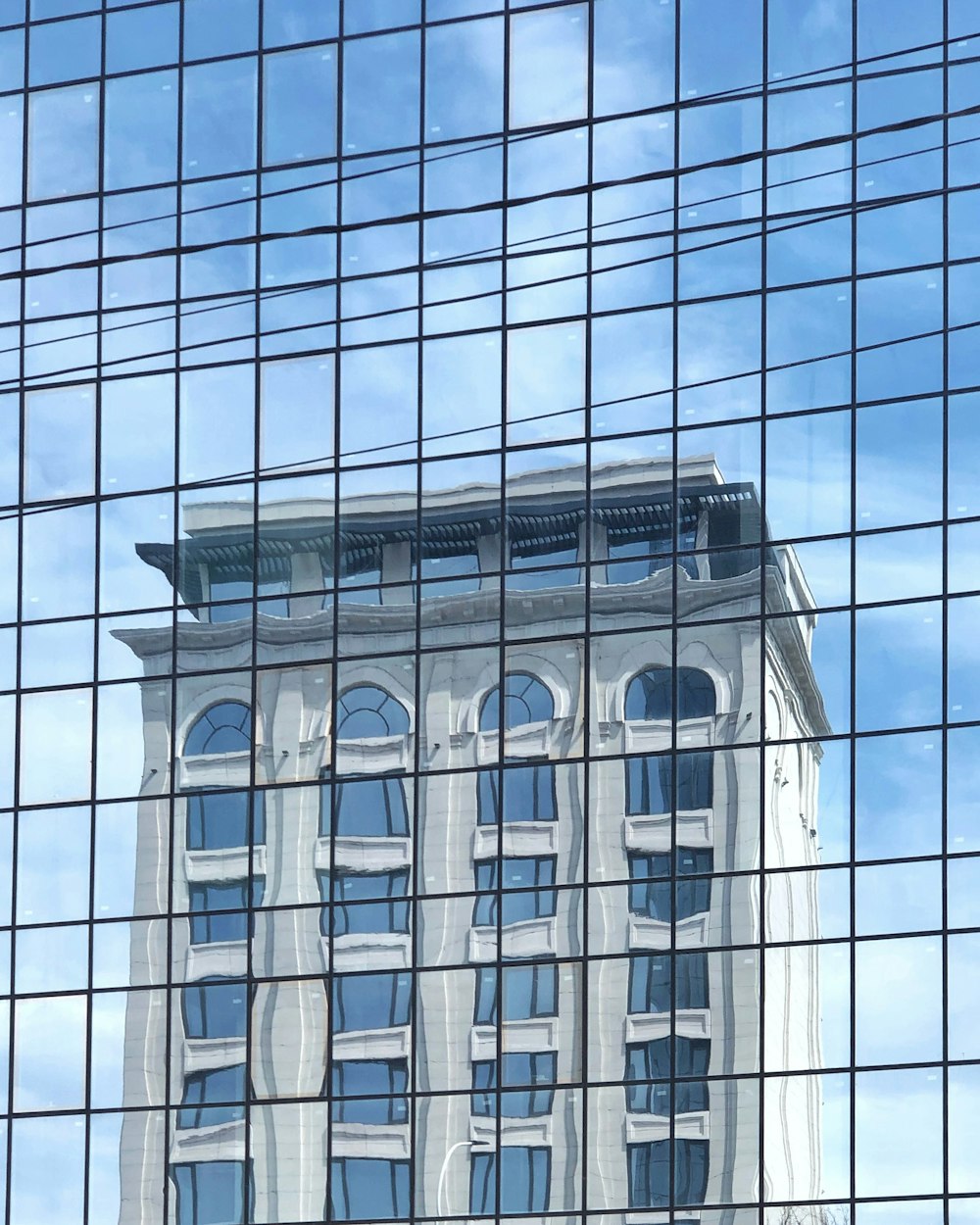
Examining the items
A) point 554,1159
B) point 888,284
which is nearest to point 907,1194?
point 554,1159

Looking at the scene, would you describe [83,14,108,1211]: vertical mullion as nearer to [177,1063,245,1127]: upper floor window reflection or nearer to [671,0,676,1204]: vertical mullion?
[177,1063,245,1127]: upper floor window reflection

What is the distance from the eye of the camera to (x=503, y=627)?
1431 inches

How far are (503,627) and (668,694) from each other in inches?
119

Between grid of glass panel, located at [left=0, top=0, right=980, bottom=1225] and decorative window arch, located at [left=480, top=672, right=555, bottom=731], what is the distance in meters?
0.13

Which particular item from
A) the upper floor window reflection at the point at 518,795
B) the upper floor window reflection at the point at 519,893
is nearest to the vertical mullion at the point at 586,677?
the upper floor window reflection at the point at 519,893

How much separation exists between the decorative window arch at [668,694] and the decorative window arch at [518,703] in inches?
54.4

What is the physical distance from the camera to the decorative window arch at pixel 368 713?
3669 cm

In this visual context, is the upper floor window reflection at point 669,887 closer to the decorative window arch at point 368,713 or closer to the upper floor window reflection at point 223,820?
the decorative window arch at point 368,713

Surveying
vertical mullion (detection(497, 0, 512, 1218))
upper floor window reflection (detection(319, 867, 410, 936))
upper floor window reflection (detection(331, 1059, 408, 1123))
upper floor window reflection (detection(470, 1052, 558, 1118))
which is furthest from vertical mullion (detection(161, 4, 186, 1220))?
vertical mullion (detection(497, 0, 512, 1218))

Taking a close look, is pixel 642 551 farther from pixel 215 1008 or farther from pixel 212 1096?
pixel 212 1096

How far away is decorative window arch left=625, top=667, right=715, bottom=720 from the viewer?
35250 mm

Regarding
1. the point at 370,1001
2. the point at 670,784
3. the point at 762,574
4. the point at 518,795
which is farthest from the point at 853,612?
the point at 370,1001

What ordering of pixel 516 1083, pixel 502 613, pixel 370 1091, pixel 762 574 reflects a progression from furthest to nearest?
pixel 502 613, pixel 762 574, pixel 370 1091, pixel 516 1083

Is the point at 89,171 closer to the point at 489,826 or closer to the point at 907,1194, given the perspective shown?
the point at 489,826
